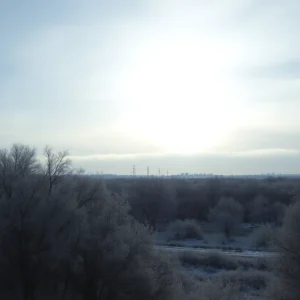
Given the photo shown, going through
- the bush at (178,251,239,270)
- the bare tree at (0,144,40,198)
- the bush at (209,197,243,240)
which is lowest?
the bush at (178,251,239,270)

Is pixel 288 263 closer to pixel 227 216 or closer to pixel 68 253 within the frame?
pixel 68 253

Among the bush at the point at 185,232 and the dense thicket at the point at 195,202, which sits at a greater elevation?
the dense thicket at the point at 195,202

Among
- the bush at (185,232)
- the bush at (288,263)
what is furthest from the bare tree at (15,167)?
the bush at (185,232)

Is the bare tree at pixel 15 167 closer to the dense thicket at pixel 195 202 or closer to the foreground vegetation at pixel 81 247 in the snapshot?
the foreground vegetation at pixel 81 247

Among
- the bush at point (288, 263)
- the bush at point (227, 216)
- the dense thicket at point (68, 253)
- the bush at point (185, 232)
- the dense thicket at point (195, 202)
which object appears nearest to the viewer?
the dense thicket at point (68, 253)

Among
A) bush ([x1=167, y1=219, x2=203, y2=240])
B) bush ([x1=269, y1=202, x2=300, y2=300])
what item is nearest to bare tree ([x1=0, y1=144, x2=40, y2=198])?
bush ([x1=269, y1=202, x2=300, y2=300])

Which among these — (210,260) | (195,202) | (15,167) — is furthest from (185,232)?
(15,167)

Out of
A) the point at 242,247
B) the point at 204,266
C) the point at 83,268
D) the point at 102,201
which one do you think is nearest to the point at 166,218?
the point at 242,247

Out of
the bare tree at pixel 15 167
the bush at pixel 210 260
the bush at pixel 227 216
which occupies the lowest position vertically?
the bush at pixel 210 260

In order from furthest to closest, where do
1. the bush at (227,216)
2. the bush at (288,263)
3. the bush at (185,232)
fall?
the bush at (227,216) → the bush at (185,232) → the bush at (288,263)

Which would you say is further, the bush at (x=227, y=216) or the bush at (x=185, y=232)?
the bush at (x=227, y=216)

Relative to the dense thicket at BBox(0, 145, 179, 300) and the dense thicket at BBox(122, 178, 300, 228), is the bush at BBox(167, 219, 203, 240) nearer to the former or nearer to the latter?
the dense thicket at BBox(122, 178, 300, 228)

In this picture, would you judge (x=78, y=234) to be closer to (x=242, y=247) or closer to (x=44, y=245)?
(x=44, y=245)
